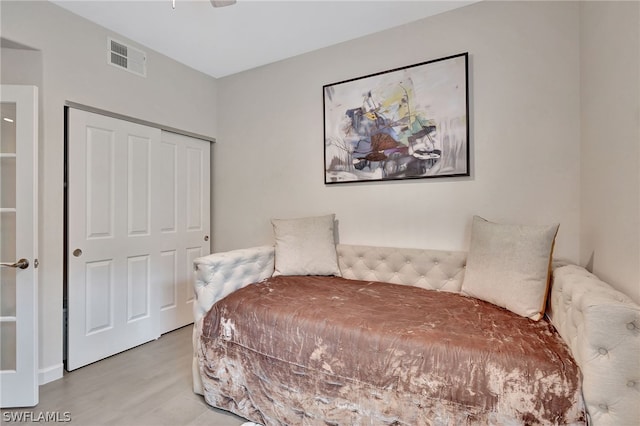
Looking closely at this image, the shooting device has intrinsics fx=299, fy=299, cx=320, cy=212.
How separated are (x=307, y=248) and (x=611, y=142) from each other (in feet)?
6.48

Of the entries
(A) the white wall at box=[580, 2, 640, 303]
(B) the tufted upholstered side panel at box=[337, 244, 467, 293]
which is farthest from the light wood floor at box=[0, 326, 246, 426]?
(A) the white wall at box=[580, 2, 640, 303]

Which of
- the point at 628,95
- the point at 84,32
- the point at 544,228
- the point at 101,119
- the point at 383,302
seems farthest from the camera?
the point at 101,119

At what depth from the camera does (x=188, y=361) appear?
7.94 ft

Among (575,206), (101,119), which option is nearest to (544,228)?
(575,206)

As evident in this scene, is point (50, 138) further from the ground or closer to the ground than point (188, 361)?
further from the ground

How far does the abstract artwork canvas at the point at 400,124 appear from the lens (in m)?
2.21

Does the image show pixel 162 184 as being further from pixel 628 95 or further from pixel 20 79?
pixel 628 95

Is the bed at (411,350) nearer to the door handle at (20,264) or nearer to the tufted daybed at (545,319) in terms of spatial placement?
the tufted daybed at (545,319)

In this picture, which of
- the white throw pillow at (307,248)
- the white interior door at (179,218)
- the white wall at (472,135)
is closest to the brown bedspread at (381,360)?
the white throw pillow at (307,248)

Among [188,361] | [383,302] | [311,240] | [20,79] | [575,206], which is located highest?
[20,79]

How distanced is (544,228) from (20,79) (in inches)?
138

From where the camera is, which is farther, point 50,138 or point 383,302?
point 50,138

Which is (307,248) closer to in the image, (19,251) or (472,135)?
(472,135)

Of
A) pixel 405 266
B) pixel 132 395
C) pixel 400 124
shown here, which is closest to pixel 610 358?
pixel 405 266
